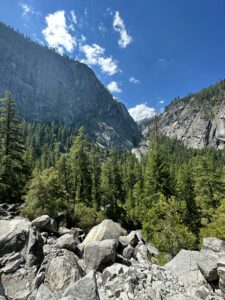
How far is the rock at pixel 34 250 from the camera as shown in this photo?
11.1m

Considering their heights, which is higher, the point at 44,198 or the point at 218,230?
the point at 44,198

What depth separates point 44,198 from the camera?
2350 cm

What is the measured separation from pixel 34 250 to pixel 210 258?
27.4 feet

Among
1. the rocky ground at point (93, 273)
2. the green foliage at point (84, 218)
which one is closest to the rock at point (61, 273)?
the rocky ground at point (93, 273)

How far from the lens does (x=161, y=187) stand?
28875 mm

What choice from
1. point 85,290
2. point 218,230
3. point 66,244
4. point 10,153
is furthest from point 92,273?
point 10,153

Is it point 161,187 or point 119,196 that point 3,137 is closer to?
point 161,187

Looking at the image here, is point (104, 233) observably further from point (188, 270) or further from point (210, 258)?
point (210, 258)

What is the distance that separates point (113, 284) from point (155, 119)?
3452 cm

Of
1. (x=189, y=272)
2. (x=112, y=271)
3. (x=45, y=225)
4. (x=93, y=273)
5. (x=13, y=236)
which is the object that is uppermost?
(x=13, y=236)

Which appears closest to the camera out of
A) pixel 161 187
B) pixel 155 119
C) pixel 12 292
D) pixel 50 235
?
pixel 12 292

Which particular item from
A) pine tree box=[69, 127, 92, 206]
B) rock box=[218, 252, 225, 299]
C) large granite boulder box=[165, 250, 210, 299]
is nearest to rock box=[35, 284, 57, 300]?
large granite boulder box=[165, 250, 210, 299]

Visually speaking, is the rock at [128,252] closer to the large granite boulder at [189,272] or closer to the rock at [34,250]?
the large granite boulder at [189,272]

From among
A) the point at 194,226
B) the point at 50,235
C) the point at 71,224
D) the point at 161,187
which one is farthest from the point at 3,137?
the point at 194,226
